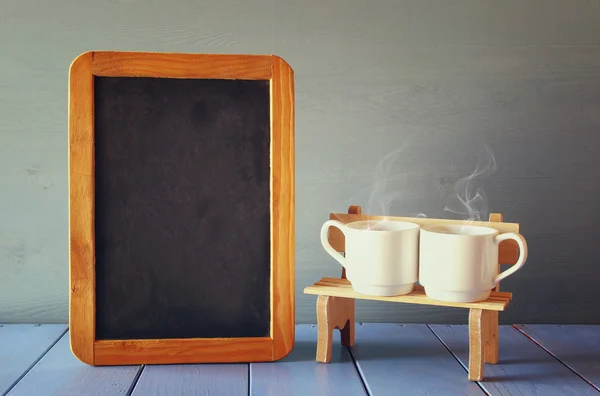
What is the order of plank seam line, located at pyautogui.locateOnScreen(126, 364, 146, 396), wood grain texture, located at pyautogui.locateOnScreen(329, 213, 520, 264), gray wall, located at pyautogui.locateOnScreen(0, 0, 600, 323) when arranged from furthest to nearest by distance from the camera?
gray wall, located at pyautogui.locateOnScreen(0, 0, 600, 323) → wood grain texture, located at pyautogui.locateOnScreen(329, 213, 520, 264) → plank seam line, located at pyautogui.locateOnScreen(126, 364, 146, 396)

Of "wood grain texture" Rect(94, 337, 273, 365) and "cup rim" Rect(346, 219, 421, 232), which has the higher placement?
"cup rim" Rect(346, 219, 421, 232)

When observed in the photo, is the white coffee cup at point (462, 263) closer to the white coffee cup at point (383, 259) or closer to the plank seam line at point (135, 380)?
the white coffee cup at point (383, 259)

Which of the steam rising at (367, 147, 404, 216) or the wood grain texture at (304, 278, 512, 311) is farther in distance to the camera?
the steam rising at (367, 147, 404, 216)

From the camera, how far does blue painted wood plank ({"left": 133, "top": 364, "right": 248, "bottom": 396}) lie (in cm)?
85

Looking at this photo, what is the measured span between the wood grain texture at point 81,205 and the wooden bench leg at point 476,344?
53cm

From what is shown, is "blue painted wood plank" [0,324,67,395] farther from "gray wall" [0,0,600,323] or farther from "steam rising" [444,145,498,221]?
"steam rising" [444,145,498,221]

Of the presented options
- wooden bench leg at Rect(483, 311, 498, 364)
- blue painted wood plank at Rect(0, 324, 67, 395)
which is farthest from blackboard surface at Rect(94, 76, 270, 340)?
wooden bench leg at Rect(483, 311, 498, 364)

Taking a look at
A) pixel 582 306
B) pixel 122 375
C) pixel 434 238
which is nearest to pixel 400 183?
pixel 434 238

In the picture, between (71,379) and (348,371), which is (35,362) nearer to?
(71,379)

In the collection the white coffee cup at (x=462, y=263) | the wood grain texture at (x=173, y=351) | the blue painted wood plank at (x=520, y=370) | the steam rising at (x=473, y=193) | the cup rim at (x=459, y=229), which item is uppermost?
the steam rising at (x=473, y=193)

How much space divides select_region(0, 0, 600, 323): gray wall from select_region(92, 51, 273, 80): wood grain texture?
218 mm

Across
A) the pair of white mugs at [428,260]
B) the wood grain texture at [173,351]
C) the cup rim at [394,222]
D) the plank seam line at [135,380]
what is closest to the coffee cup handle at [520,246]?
the pair of white mugs at [428,260]

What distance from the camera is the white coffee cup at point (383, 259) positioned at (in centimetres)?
91

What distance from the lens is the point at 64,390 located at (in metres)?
0.85
